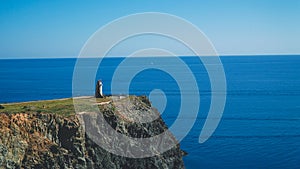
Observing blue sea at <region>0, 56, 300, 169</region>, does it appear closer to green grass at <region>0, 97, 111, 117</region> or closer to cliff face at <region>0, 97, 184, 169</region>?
cliff face at <region>0, 97, 184, 169</region>

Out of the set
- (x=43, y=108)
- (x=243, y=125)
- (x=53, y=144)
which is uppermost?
(x=243, y=125)

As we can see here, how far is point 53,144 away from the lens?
48.3m

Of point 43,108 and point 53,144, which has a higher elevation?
point 43,108

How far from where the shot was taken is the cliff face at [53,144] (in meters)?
46.0

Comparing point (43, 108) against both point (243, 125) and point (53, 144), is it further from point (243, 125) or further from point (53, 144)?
point (243, 125)

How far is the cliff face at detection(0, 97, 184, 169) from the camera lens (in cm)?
4600

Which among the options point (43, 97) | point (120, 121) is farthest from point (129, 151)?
point (43, 97)

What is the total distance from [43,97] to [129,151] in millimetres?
83911

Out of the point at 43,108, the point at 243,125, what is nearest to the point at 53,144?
the point at 43,108

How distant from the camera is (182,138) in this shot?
77.9 meters

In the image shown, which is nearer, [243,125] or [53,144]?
[53,144]

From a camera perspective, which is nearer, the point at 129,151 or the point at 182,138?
the point at 129,151

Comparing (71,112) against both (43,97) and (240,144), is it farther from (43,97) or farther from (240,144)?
(43,97)

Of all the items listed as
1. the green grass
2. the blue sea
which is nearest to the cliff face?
the green grass
